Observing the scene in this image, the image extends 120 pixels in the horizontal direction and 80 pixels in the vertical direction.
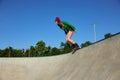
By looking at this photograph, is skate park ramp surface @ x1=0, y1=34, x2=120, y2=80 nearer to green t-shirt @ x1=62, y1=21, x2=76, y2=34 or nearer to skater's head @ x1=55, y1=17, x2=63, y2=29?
green t-shirt @ x1=62, y1=21, x2=76, y2=34

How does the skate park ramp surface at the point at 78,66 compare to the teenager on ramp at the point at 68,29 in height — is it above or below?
below

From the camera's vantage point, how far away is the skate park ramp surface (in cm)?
543

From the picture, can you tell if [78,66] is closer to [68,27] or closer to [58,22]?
[68,27]

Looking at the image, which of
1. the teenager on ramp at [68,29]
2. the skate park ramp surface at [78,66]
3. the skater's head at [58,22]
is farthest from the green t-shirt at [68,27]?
the skate park ramp surface at [78,66]

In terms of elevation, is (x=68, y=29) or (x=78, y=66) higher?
(x=68, y=29)

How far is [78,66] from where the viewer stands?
736 cm

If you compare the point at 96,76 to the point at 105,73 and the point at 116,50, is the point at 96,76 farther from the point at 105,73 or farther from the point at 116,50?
the point at 116,50

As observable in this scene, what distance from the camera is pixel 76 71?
7.09 m

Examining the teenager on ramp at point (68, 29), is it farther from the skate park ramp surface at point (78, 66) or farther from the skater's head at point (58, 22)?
the skate park ramp surface at point (78, 66)

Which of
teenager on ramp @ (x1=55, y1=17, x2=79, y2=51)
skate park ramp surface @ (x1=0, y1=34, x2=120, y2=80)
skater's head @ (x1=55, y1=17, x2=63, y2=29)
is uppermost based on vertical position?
skater's head @ (x1=55, y1=17, x2=63, y2=29)

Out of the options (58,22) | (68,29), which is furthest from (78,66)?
(58,22)

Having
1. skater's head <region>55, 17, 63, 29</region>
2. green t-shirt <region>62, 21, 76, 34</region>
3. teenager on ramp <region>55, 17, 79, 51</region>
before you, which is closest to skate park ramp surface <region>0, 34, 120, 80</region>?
teenager on ramp <region>55, 17, 79, 51</region>

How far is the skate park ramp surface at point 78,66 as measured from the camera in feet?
17.8

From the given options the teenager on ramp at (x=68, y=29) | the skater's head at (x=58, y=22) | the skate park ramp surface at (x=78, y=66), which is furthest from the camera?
the teenager on ramp at (x=68, y=29)
